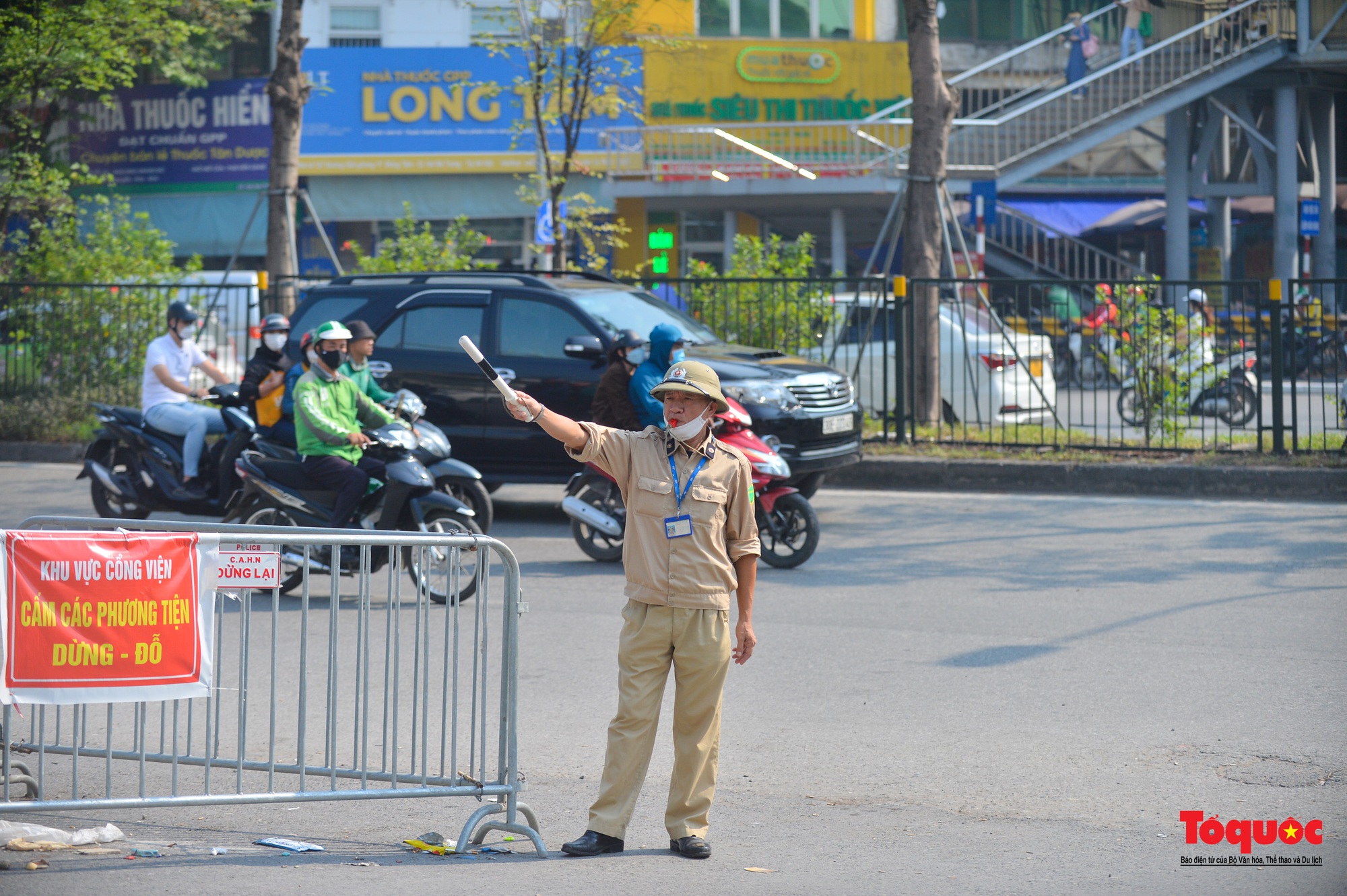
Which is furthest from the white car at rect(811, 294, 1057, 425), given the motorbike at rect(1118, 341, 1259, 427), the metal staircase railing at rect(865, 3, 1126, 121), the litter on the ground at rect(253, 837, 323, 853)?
the metal staircase railing at rect(865, 3, 1126, 121)

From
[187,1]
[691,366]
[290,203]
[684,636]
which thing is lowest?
[684,636]

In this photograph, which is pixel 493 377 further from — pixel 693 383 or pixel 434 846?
pixel 434 846

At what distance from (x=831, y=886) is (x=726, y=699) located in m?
2.46

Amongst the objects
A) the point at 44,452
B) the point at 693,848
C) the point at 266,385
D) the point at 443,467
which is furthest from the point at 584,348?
the point at 44,452

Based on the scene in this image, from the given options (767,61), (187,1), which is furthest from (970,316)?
(767,61)

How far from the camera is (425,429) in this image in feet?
32.2

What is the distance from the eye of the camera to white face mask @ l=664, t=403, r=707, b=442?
472 centimetres

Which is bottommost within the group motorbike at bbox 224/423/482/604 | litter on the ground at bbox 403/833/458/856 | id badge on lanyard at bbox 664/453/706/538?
litter on the ground at bbox 403/833/458/856

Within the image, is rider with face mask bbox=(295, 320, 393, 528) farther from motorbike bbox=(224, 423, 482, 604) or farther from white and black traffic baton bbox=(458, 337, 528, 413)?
white and black traffic baton bbox=(458, 337, 528, 413)

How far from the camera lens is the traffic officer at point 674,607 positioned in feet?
15.3

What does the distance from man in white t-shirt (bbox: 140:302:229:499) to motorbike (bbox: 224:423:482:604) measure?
5.25 ft

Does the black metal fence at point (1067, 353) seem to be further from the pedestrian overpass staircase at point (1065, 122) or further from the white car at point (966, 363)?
the pedestrian overpass staircase at point (1065, 122)

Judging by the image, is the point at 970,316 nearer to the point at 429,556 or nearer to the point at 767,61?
the point at 429,556

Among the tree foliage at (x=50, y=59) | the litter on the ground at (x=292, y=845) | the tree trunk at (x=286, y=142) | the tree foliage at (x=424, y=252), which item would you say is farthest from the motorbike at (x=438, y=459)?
the tree foliage at (x=50, y=59)
